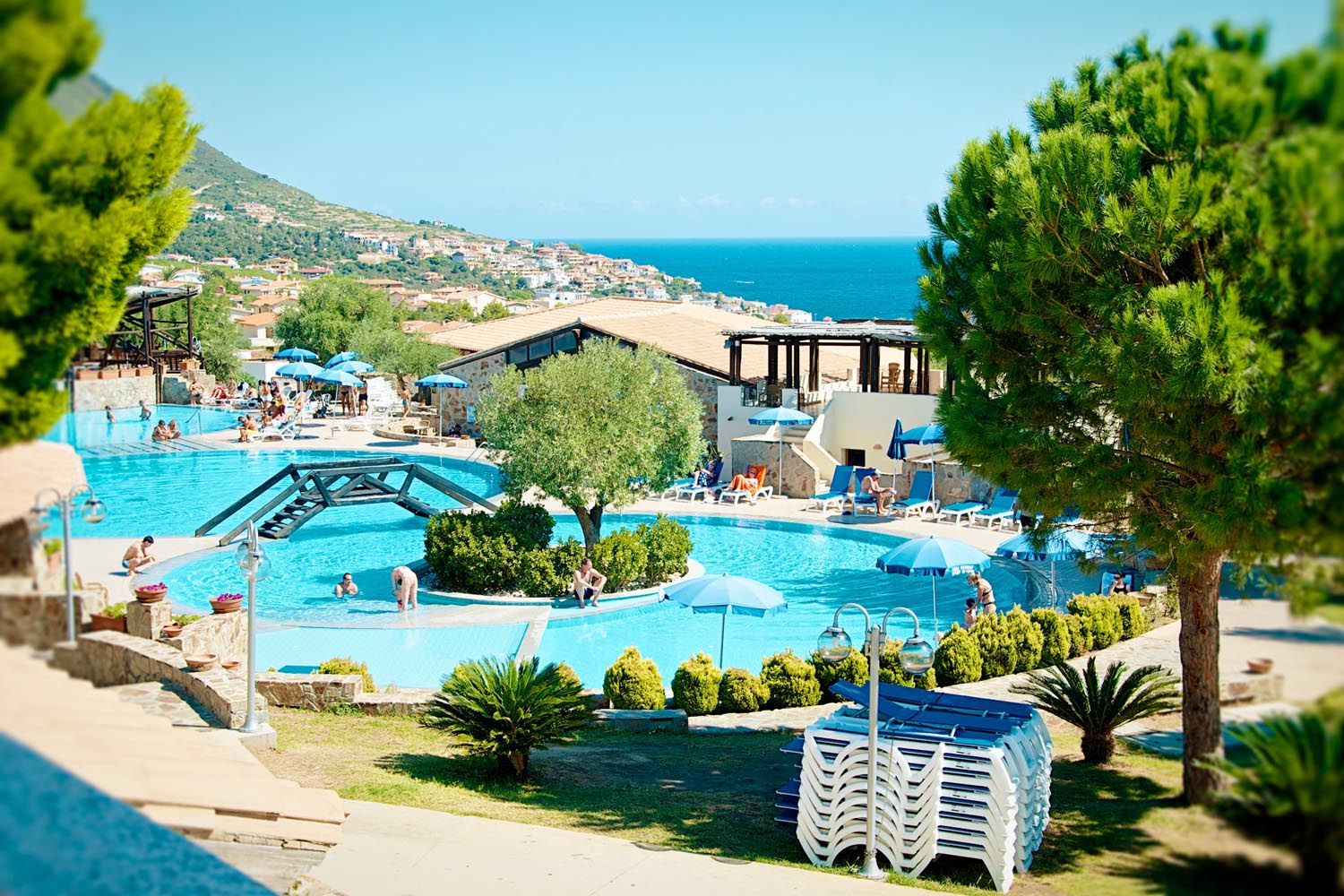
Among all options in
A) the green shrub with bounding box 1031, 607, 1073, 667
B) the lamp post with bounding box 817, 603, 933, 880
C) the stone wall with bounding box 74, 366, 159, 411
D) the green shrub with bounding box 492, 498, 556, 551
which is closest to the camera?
the stone wall with bounding box 74, 366, 159, 411

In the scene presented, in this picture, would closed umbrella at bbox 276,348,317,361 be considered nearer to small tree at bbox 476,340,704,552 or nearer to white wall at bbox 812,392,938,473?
white wall at bbox 812,392,938,473

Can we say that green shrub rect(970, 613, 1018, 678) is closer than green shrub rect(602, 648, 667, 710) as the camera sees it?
No

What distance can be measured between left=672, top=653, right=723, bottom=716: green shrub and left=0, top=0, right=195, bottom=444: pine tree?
33.6 ft

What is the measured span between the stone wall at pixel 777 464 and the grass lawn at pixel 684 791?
16.8 metres

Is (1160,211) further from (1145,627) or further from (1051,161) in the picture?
(1145,627)

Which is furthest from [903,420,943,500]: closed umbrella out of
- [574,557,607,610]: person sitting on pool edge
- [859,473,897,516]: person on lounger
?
[574,557,607,610]: person sitting on pool edge

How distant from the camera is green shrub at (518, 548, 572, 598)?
70.8 ft

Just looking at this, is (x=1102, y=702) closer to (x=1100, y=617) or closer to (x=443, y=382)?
(x=1100, y=617)

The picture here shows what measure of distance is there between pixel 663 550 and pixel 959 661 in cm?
883

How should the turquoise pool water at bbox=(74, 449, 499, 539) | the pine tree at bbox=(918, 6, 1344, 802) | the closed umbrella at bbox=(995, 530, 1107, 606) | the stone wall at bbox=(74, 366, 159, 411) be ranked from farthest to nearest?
the turquoise pool water at bbox=(74, 449, 499, 539) → the closed umbrella at bbox=(995, 530, 1107, 606) → the stone wall at bbox=(74, 366, 159, 411) → the pine tree at bbox=(918, 6, 1344, 802)

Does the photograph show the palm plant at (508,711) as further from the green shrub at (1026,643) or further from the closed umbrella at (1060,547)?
the closed umbrella at (1060,547)

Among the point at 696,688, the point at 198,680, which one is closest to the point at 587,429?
the point at 696,688

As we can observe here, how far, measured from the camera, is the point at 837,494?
94.4ft

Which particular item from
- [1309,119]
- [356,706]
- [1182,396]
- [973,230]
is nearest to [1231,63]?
[1309,119]
